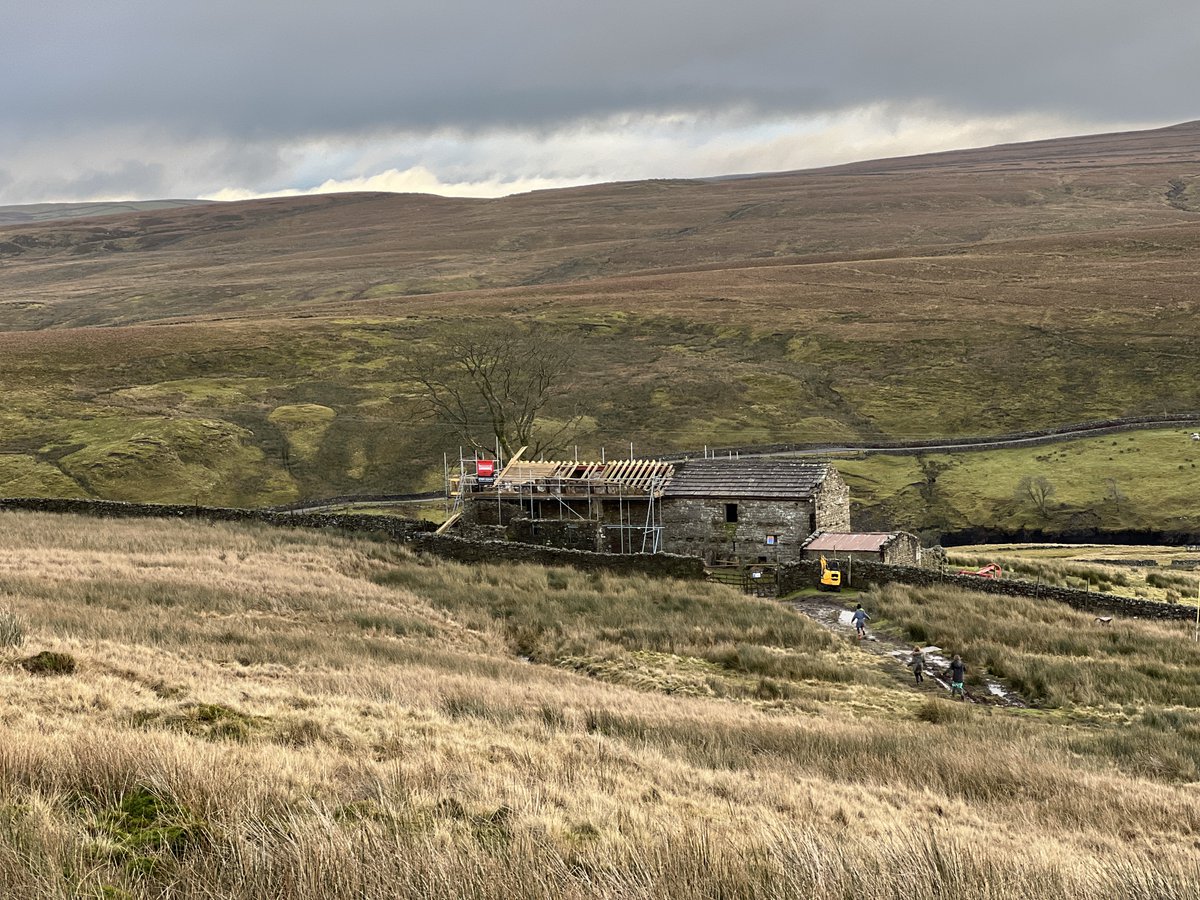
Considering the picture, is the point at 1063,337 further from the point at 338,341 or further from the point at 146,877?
the point at 146,877

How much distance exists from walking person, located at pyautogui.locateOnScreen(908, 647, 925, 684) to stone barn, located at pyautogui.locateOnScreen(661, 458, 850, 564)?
15.1 meters

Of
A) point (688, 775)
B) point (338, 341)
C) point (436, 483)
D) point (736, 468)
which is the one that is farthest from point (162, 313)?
point (688, 775)

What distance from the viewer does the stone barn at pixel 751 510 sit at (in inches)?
1580

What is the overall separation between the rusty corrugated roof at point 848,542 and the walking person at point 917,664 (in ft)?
38.5

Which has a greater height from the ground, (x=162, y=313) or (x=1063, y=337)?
(x=162, y=313)

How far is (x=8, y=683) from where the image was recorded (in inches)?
456

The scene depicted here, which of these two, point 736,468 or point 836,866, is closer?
point 836,866

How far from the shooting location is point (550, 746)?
12156 mm

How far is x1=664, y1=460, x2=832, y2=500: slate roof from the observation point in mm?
40562

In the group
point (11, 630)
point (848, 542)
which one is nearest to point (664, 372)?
point (848, 542)

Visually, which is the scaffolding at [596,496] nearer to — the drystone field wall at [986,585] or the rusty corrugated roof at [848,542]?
the rusty corrugated roof at [848,542]

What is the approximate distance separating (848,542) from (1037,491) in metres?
31.5

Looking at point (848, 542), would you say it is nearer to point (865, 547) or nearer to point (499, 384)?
point (865, 547)

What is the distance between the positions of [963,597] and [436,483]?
4575cm
